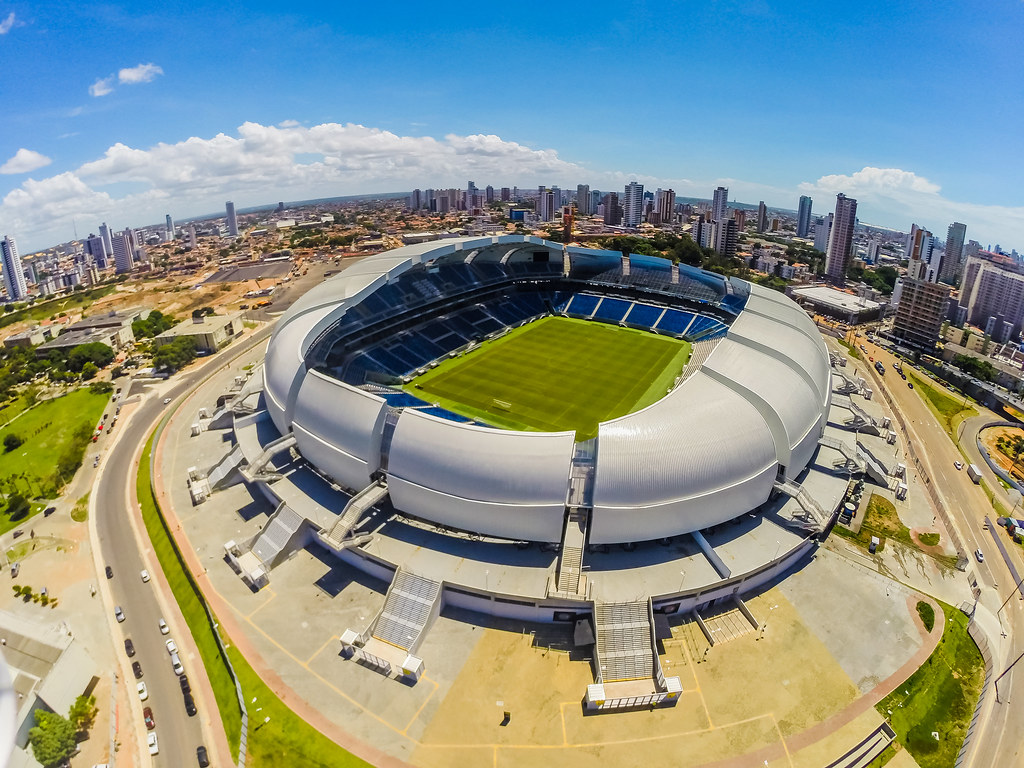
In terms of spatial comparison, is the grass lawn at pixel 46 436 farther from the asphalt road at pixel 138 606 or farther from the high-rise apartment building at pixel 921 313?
the high-rise apartment building at pixel 921 313

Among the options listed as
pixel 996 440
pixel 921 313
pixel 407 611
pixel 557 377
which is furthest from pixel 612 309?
pixel 407 611

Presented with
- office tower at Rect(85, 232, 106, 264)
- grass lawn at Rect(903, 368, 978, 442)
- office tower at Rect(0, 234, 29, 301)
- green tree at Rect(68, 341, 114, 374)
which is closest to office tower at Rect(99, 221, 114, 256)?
office tower at Rect(85, 232, 106, 264)

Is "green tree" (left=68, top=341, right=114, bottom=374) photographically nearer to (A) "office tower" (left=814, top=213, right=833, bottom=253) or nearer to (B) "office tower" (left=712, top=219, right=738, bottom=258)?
(B) "office tower" (left=712, top=219, right=738, bottom=258)

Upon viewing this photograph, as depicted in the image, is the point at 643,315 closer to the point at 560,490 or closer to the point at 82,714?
the point at 560,490

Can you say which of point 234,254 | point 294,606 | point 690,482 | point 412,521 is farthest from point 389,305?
point 234,254

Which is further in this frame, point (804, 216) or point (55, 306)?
point (804, 216)

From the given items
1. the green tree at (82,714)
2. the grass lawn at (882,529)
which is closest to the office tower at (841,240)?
the grass lawn at (882,529)

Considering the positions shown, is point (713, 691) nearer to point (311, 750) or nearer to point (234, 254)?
point (311, 750)
